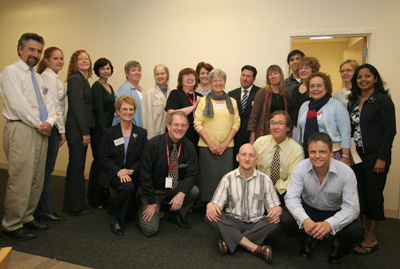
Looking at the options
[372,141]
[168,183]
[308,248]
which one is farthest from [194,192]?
[372,141]

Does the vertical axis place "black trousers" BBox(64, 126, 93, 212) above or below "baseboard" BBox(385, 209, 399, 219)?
above

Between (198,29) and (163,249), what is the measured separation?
317cm

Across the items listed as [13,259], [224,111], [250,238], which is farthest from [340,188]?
[13,259]

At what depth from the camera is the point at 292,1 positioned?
12.7 ft

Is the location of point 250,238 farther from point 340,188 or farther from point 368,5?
point 368,5

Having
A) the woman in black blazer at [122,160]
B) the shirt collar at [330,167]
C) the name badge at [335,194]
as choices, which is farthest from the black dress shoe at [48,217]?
the name badge at [335,194]

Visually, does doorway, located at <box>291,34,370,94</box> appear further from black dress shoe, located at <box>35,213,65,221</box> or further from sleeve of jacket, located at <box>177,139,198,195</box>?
black dress shoe, located at <box>35,213,65,221</box>

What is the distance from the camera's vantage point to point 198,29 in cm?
430

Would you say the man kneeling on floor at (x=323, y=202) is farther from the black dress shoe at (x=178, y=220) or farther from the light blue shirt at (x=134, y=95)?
the light blue shirt at (x=134, y=95)

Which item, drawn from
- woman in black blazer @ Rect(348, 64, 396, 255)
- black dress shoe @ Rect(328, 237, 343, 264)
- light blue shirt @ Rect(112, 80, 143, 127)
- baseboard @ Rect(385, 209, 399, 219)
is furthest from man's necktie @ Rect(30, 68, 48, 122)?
baseboard @ Rect(385, 209, 399, 219)

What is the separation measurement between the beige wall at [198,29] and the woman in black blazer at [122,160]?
1703 millimetres

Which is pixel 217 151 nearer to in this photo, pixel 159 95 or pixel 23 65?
pixel 159 95

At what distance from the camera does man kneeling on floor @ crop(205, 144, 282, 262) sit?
92.8 inches

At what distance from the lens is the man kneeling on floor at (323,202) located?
2156mm
